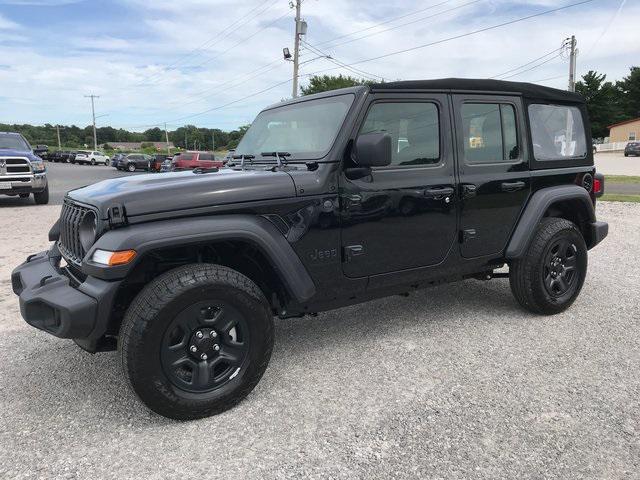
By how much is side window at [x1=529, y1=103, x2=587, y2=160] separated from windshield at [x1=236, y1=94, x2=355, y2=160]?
1.81 meters

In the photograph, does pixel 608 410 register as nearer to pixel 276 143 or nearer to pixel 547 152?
pixel 547 152

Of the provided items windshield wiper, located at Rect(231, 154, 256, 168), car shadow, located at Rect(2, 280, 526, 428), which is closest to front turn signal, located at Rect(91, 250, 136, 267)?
car shadow, located at Rect(2, 280, 526, 428)

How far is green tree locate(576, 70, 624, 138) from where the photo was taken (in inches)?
2790

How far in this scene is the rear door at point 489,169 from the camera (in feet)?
12.0

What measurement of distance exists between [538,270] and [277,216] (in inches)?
92.6

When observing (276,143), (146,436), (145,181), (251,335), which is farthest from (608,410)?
(145,181)

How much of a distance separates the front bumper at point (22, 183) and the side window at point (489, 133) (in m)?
11.2

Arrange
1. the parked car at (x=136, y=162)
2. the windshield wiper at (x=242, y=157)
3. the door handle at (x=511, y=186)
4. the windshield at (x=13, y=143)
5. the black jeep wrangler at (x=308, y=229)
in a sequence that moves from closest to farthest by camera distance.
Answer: the black jeep wrangler at (x=308, y=229) < the windshield wiper at (x=242, y=157) < the door handle at (x=511, y=186) < the windshield at (x=13, y=143) < the parked car at (x=136, y=162)

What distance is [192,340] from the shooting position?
8.64ft

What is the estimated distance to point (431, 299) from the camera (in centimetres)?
472

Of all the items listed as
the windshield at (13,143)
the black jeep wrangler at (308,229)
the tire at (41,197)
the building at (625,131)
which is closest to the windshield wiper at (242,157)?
the black jeep wrangler at (308,229)

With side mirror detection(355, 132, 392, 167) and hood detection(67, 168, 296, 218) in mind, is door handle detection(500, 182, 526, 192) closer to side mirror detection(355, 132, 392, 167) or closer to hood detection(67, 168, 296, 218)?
side mirror detection(355, 132, 392, 167)

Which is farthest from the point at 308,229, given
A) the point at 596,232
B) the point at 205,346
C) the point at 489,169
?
the point at 596,232

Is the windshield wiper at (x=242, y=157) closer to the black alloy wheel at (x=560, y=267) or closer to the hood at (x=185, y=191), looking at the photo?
the hood at (x=185, y=191)
